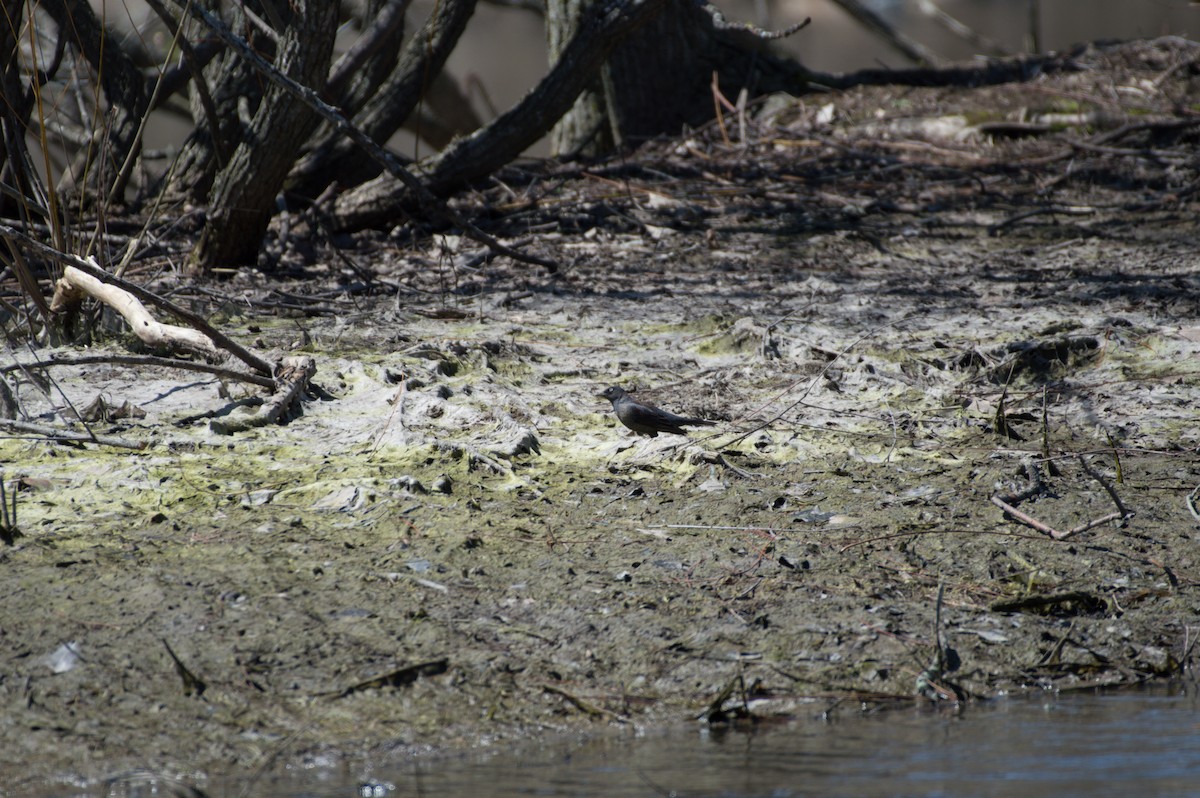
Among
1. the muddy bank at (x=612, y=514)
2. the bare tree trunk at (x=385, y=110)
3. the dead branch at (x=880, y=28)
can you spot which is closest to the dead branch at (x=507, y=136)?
the bare tree trunk at (x=385, y=110)

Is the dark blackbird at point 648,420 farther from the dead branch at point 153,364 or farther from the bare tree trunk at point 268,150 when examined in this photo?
the bare tree trunk at point 268,150

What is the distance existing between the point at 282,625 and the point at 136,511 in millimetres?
887

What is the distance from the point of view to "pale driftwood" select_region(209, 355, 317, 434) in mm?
4031

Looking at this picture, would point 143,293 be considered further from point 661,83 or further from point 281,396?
point 661,83

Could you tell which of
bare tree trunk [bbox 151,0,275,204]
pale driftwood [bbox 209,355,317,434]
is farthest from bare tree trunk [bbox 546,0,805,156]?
pale driftwood [bbox 209,355,317,434]

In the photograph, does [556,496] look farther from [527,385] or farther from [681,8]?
[681,8]

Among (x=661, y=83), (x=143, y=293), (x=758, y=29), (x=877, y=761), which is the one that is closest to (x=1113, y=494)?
(x=877, y=761)

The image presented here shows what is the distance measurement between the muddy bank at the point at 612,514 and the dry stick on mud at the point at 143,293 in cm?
20

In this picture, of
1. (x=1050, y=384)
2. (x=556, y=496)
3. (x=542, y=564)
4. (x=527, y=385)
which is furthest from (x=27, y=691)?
(x=1050, y=384)

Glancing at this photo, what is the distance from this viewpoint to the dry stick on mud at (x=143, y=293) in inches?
151

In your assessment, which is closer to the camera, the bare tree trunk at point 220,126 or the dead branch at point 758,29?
the dead branch at point 758,29

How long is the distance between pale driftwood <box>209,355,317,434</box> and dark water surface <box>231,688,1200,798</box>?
6.44 ft

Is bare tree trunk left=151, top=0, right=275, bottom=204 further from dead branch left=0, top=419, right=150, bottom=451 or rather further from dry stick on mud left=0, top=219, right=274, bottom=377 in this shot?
dead branch left=0, top=419, right=150, bottom=451

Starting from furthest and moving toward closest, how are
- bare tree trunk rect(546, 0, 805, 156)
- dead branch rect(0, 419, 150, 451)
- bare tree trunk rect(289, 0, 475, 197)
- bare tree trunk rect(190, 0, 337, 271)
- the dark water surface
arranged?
bare tree trunk rect(546, 0, 805, 156), bare tree trunk rect(289, 0, 475, 197), bare tree trunk rect(190, 0, 337, 271), dead branch rect(0, 419, 150, 451), the dark water surface
